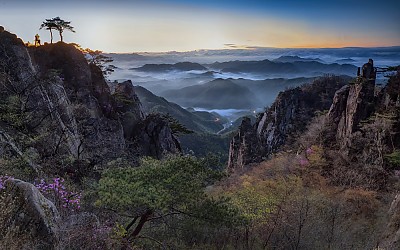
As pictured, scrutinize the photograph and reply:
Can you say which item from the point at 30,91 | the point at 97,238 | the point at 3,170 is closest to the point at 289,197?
the point at 97,238

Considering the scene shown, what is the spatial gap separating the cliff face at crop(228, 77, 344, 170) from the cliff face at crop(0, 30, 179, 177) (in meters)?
27.7

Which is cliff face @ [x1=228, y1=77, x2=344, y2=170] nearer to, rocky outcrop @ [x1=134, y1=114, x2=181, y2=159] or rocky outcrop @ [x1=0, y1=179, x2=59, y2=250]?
rocky outcrop @ [x1=134, y1=114, x2=181, y2=159]

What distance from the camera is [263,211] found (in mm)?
16656

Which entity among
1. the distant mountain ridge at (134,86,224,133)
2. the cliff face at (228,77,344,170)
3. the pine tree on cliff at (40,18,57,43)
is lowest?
the distant mountain ridge at (134,86,224,133)

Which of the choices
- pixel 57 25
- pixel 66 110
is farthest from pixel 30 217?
pixel 57 25

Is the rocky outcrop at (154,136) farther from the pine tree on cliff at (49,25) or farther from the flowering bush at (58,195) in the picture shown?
the flowering bush at (58,195)

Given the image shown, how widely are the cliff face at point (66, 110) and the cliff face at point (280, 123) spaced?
2766 centimetres

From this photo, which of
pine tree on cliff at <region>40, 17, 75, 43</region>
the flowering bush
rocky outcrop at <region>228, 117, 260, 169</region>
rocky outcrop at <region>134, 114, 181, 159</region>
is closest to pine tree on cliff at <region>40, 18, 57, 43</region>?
pine tree on cliff at <region>40, 17, 75, 43</region>

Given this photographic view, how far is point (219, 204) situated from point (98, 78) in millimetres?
25419

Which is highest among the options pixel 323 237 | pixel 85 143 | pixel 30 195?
pixel 30 195

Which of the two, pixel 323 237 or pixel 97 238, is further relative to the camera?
pixel 323 237

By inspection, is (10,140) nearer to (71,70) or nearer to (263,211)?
(263,211)

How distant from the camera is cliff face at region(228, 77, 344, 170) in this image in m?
60.0

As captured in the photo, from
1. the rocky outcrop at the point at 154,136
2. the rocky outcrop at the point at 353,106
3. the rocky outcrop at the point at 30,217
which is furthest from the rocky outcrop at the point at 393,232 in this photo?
the rocky outcrop at the point at 154,136
